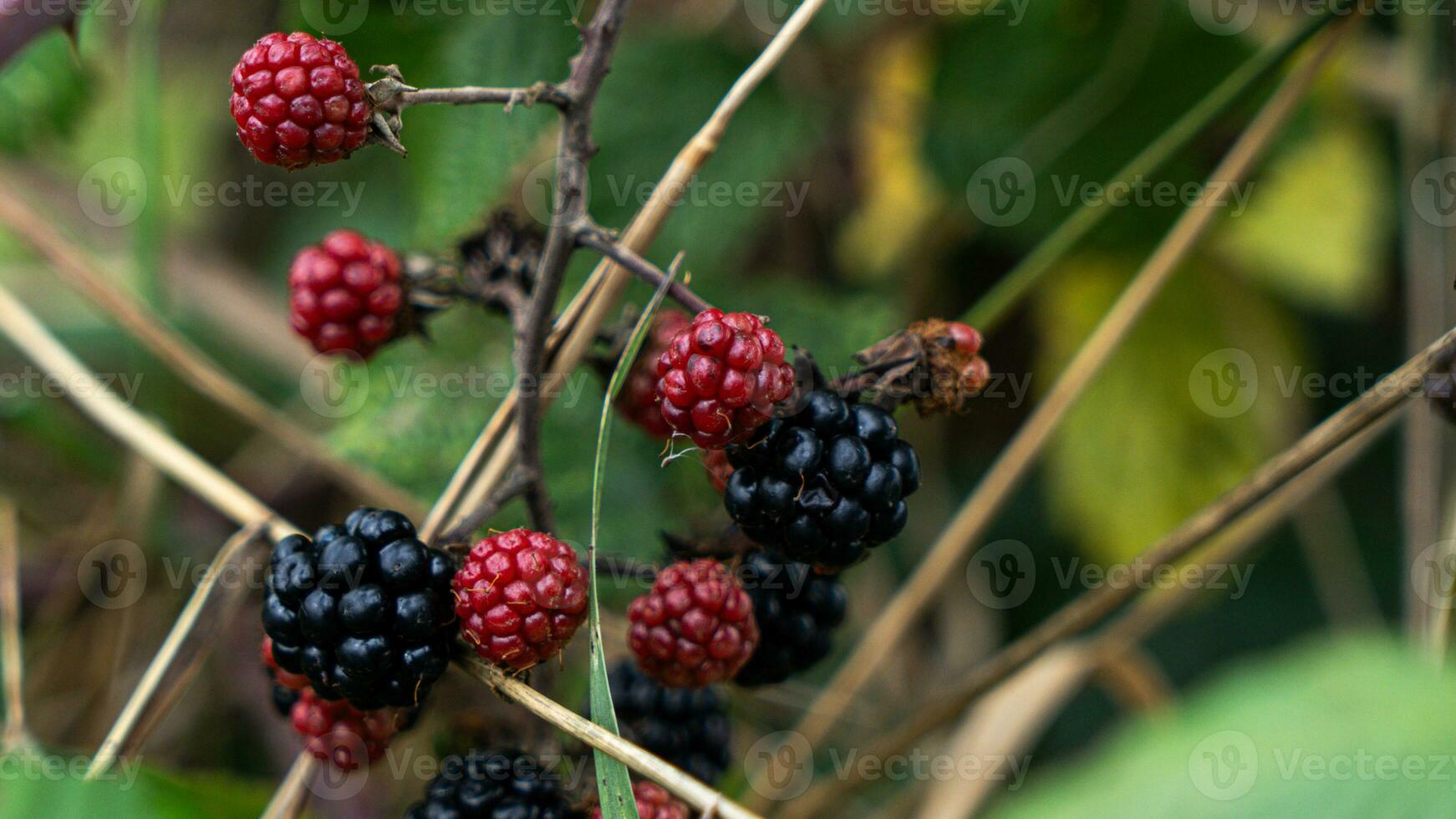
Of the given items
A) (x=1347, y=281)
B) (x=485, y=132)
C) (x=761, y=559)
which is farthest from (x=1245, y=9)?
(x=761, y=559)

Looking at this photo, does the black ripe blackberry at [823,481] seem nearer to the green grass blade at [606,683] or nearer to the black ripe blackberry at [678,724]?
the green grass blade at [606,683]

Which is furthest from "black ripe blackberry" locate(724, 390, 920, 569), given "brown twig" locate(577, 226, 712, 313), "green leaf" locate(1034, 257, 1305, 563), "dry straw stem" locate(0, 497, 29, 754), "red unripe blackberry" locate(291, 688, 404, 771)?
"green leaf" locate(1034, 257, 1305, 563)

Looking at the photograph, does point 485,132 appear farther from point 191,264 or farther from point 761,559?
point 191,264

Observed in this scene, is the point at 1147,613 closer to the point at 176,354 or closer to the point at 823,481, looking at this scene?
the point at 823,481

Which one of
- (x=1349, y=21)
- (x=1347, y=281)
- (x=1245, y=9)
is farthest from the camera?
(x=1347, y=281)

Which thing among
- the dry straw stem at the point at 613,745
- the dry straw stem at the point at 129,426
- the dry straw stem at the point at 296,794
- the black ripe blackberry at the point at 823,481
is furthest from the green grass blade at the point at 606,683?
the dry straw stem at the point at 129,426

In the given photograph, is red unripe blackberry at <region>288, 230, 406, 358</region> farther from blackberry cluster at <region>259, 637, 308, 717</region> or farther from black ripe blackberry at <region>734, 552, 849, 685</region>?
black ripe blackberry at <region>734, 552, 849, 685</region>
